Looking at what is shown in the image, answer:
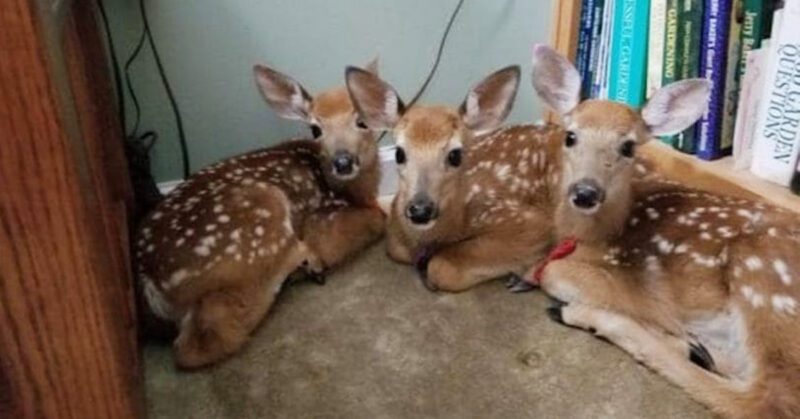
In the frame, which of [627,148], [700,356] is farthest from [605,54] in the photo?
[700,356]

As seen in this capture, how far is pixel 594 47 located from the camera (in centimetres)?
221

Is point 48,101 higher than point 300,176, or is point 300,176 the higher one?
point 48,101

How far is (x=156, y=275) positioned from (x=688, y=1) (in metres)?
1.34

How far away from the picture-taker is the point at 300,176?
1.93 meters

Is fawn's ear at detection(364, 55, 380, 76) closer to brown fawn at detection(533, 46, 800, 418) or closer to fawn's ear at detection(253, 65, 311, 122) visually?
fawn's ear at detection(253, 65, 311, 122)

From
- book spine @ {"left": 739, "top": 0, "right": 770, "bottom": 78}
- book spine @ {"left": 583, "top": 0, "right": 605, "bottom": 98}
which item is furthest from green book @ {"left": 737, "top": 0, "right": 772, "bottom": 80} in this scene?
book spine @ {"left": 583, "top": 0, "right": 605, "bottom": 98}

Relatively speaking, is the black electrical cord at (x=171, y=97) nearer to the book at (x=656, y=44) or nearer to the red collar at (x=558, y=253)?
the red collar at (x=558, y=253)

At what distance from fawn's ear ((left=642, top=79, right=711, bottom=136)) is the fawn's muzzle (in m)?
0.65

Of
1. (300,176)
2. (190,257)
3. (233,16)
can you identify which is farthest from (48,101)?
(233,16)

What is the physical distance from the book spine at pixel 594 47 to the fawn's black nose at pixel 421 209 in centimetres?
75

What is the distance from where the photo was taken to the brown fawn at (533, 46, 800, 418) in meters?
1.49

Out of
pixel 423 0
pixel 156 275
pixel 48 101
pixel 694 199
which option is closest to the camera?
pixel 48 101

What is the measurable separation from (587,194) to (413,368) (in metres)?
0.49

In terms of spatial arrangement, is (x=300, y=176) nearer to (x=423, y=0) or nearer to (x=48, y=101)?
(x=423, y=0)
